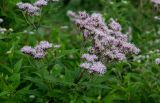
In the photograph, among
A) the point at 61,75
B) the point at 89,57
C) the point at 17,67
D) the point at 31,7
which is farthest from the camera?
the point at 61,75

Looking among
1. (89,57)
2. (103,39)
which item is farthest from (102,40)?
(89,57)

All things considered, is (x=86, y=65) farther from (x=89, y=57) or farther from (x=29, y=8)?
(x=29, y=8)

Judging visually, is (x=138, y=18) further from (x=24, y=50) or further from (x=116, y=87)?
(x=24, y=50)

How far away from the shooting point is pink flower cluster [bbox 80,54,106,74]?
11.1 feet

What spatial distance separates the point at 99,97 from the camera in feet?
13.2

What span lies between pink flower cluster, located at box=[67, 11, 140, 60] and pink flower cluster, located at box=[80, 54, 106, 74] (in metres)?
0.09

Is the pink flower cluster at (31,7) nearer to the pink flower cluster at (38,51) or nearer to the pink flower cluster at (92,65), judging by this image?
the pink flower cluster at (38,51)

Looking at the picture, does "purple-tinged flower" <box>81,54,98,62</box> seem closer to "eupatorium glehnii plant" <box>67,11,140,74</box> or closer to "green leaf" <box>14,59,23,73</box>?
"eupatorium glehnii plant" <box>67,11,140,74</box>

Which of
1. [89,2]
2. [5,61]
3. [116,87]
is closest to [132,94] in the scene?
[116,87]

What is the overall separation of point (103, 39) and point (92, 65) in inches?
9.2

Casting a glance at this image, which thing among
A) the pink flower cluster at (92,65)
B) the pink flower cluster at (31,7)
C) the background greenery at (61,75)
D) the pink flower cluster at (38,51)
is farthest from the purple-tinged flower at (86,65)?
the pink flower cluster at (31,7)

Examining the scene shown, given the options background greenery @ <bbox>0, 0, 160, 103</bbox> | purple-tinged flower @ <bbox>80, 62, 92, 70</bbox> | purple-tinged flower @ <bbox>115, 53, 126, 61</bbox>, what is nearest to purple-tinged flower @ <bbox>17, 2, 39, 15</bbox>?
background greenery @ <bbox>0, 0, 160, 103</bbox>

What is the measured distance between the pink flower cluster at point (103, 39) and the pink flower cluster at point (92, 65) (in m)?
0.09

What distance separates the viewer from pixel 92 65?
11.3 ft
